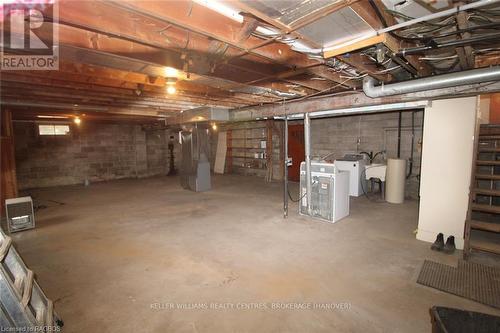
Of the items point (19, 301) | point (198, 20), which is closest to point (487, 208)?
point (198, 20)

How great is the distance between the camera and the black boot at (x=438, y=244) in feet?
9.81

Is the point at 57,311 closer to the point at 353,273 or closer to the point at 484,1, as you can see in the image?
the point at 353,273

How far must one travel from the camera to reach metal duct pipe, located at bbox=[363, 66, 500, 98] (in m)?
2.24

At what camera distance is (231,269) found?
262 centimetres

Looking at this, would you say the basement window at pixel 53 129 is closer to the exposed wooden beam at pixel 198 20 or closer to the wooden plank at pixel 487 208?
the exposed wooden beam at pixel 198 20

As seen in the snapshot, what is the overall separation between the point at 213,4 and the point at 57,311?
8.66ft

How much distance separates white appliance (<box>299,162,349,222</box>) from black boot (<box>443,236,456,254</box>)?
4.74 ft

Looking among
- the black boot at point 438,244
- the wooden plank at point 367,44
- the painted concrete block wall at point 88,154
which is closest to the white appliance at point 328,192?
the black boot at point 438,244

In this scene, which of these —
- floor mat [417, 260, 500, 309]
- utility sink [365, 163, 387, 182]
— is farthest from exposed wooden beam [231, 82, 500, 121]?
utility sink [365, 163, 387, 182]

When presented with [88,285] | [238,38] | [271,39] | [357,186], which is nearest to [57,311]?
[88,285]

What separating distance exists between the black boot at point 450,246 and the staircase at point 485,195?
0.17 metres

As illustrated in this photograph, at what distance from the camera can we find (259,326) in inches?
71.7

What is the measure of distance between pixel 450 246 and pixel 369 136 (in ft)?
12.0

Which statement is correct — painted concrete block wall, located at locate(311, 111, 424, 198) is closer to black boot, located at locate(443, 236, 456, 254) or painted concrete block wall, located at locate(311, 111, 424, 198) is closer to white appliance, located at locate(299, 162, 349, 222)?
white appliance, located at locate(299, 162, 349, 222)
